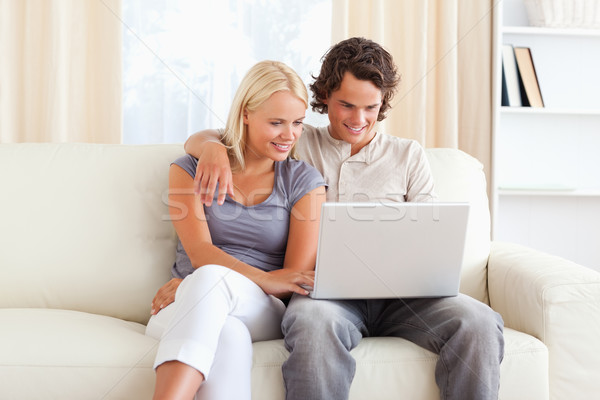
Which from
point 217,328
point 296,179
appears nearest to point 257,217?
point 296,179

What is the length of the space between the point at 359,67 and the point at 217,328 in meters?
0.82

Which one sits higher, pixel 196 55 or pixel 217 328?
pixel 196 55

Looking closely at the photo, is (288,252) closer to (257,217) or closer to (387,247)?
(257,217)

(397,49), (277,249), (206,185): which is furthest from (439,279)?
(397,49)

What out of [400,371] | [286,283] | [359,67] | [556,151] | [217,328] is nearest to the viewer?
[217,328]

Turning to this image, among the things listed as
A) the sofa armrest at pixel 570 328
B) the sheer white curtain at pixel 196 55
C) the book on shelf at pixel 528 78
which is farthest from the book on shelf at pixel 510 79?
the sofa armrest at pixel 570 328

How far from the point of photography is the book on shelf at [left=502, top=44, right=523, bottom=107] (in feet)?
8.70

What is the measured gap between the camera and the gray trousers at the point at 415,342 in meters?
1.24

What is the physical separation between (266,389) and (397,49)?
1.77 metres

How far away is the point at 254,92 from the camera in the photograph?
5.16ft

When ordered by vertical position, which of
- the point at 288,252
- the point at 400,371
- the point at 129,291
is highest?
the point at 288,252

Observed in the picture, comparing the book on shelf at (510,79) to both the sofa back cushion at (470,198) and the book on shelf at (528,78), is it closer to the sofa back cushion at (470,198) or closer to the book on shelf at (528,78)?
the book on shelf at (528,78)

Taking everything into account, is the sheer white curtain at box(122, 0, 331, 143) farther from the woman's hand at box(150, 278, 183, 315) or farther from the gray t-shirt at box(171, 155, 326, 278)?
the woman's hand at box(150, 278, 183, 315)

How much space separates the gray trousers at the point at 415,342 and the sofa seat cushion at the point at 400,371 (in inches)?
1.1
